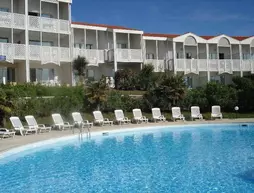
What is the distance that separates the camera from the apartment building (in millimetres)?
25812

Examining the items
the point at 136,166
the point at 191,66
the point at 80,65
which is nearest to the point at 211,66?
the point at 191,66

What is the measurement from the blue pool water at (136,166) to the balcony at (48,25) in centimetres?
1412

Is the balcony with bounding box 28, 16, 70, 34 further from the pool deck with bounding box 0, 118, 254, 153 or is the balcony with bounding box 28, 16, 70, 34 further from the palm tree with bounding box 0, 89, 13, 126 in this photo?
the pool deck with bounding box 0, 118, 254, 153

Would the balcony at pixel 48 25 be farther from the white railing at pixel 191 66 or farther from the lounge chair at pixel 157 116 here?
the white railing at pixel 191 66

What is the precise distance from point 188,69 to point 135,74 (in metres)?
7.11

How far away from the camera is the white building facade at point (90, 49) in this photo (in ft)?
87.2

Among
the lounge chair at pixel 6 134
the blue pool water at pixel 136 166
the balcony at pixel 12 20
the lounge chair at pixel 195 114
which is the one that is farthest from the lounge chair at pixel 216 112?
the balcony at pixel 12 20

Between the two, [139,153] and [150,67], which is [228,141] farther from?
[150,67]

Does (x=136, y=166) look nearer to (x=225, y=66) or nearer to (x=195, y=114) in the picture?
(x=195, y=114)

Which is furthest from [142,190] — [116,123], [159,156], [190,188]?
[116,123]

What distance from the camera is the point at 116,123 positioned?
22.7 metres

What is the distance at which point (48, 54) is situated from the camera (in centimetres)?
2694

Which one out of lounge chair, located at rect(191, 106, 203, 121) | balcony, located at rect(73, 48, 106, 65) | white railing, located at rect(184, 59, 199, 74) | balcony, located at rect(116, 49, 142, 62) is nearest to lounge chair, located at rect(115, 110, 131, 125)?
lounge chair, located at rect(191, 106, 203, 121)

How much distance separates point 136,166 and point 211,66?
89.5ft
